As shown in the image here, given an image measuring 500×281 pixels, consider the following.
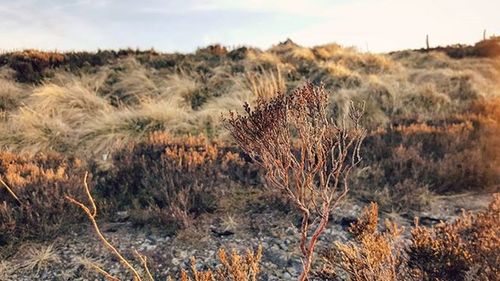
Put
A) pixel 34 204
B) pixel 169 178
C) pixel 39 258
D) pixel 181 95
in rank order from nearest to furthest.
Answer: pixel 39 258
pixel 34 204
pixel 169 178
pixel 181 95

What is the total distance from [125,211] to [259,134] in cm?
295

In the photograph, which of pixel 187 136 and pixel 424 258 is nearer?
pixel 424 258

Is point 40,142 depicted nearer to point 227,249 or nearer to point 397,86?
point 227,249

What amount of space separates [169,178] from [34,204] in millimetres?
1404

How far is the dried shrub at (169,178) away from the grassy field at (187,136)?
0.06 ft

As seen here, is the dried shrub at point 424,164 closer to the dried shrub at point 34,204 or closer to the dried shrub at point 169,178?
the dried shrub at point 169,178

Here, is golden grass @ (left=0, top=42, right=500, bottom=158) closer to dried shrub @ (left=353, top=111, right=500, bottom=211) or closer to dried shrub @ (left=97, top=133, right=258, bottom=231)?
dried shrub @ (left=353, top=111, right=500, bottom=211)

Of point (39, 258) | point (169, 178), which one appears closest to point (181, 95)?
point (169, 178)

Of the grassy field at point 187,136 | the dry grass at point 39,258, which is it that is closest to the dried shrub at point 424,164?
the grassy field at point 187,136

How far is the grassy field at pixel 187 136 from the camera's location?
15.7 ft

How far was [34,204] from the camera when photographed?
14.6ft

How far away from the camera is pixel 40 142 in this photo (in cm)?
810

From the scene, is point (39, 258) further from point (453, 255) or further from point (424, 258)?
point (453, 255)

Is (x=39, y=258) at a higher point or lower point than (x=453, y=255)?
lower
